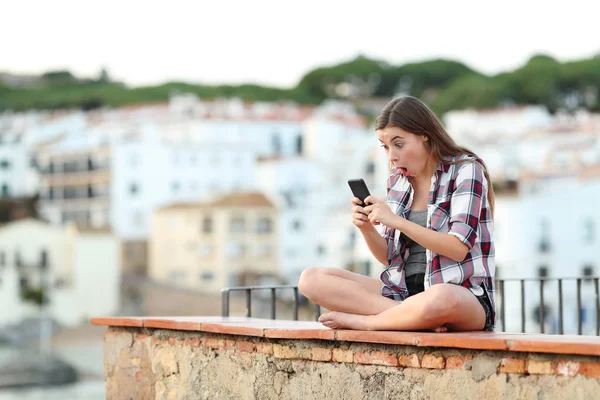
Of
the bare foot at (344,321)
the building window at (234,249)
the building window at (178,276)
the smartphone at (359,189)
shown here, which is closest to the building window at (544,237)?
the building window at (234,249)

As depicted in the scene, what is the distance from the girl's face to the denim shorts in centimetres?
51

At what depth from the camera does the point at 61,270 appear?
61.9 metres

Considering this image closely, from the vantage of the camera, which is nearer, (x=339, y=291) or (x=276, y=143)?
(x=339, y=291)

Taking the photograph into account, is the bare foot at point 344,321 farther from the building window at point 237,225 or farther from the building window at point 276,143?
the building window at point 276,143

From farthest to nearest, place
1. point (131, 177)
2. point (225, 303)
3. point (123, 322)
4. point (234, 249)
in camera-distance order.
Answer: point (131, 177) → point (234, 249) → point (225, 303) → point (123, 322)

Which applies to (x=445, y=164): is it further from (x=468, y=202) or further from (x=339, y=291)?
(x=339, y=291)

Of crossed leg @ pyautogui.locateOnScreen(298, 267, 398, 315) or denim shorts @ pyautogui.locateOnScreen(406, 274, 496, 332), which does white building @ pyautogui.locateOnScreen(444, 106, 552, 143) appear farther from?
crossed leg @ pyautogui.locateOnScreen(298, 267, 398, 315)

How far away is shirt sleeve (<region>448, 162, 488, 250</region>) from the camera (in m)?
4.81

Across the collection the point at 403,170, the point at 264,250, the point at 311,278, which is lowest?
the point at 311,278

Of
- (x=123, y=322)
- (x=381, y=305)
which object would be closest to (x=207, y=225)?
(x=123, y=322)

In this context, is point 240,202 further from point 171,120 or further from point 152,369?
point 152,369

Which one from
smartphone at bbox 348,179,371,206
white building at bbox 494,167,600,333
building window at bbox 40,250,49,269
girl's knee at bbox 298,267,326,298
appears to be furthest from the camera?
building window at bbox 40,250,49,269

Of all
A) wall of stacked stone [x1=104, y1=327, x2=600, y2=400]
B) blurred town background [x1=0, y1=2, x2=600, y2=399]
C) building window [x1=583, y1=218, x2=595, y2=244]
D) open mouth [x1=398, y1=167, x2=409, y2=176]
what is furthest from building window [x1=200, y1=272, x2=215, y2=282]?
open mouth [x1=398, y1=167, x2=409, y2=176]

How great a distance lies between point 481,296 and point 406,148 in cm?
76
